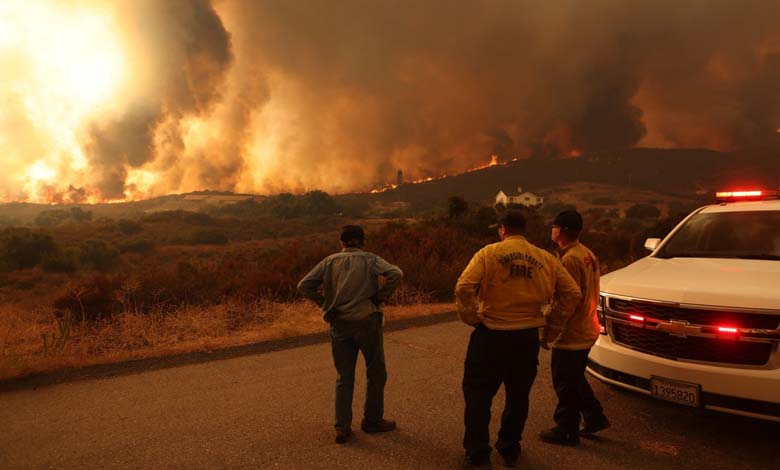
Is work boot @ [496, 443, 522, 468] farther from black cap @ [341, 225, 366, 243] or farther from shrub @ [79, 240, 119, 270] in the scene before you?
shrub @ [79, 240, 119, 270]

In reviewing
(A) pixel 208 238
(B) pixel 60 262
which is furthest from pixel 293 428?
(A) pixel 208 238

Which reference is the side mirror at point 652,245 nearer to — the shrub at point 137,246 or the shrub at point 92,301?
the shrub at point 92,301

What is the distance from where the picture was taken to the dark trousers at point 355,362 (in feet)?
13.2

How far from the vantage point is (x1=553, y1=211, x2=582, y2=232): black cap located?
385 centimetres

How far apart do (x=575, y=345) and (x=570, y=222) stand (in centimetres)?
93

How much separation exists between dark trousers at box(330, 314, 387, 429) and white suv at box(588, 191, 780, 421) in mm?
1834

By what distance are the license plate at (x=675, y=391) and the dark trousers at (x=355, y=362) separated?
6.85ft

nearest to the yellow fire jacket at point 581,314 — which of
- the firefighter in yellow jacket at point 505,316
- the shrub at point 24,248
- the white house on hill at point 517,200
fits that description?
the firefighter in yellow jacket at point 505,316

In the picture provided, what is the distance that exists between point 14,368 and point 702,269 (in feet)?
23.8

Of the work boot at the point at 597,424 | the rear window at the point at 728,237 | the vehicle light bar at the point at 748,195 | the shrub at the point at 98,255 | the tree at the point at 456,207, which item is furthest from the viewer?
the shrub at the point at 98,255

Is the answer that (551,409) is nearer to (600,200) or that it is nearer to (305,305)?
(305,305)

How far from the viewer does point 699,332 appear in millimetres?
3609

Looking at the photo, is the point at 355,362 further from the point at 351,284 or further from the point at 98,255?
the point at 98,255

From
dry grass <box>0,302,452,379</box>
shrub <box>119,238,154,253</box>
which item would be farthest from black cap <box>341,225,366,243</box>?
shrub <box>119,238,154,253</box>
